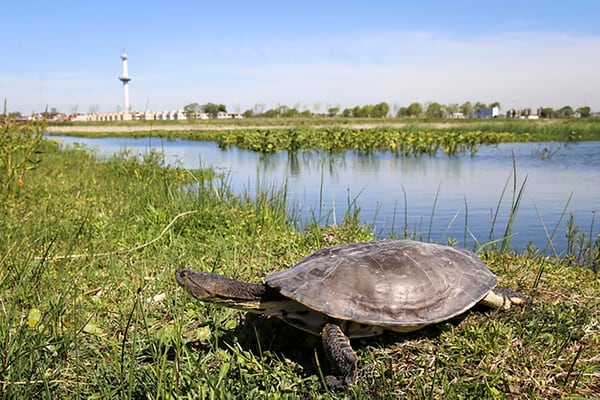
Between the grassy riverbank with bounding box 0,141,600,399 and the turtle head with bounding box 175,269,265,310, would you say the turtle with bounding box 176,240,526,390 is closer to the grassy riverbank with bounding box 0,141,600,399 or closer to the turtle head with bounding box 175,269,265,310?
the turtle head with bounding box 175,269,265,310

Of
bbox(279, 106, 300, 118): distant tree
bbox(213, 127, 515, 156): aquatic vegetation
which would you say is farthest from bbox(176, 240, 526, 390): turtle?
bbox(279, 106, 300, 118): distant tree

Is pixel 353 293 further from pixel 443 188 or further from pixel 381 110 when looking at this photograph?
pixel 381 110

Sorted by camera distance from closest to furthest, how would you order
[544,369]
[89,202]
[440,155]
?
[544,369] → [89,202] → [440,155]

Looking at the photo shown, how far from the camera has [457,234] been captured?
7.53 m

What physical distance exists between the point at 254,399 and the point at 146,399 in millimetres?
531

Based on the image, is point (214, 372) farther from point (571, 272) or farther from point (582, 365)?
→ point (571, 272)

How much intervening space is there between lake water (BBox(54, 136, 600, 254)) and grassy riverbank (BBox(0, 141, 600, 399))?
147 centimetres

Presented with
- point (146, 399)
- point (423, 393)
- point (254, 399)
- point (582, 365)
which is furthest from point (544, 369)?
point (146, 399)

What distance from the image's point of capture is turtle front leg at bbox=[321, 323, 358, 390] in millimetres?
2783

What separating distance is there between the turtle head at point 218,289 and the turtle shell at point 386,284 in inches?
5.6

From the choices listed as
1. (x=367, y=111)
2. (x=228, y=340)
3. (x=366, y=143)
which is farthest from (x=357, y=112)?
(x=228, y=340)

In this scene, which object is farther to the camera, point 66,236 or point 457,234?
point 457,234

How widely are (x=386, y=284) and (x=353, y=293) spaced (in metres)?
0.21

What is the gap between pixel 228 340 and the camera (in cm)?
332
